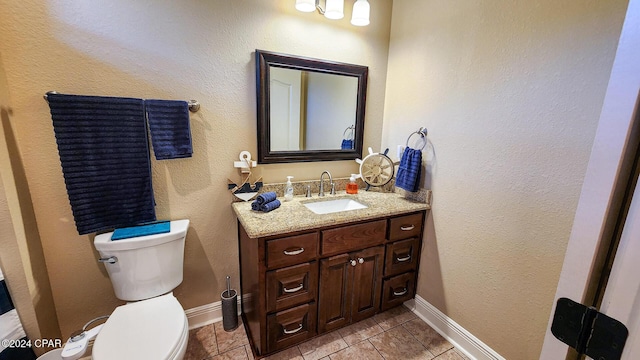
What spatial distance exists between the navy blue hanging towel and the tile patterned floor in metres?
0.89

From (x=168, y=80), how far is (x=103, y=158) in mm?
538

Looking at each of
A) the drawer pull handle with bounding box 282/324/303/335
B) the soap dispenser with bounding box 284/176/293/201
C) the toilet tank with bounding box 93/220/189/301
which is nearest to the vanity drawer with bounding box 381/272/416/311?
the drawer pull handle with bounding box 282/324/303/335

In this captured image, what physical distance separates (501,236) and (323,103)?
1.39 metres

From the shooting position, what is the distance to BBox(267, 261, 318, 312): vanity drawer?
56.1 inches

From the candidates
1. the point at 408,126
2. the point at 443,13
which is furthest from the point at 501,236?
the point at 443,13

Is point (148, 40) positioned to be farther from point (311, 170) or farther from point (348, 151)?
point (348, 151)

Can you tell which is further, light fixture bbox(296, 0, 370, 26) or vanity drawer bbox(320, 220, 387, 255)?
light fixture bbox(296, 0, 370, 26)

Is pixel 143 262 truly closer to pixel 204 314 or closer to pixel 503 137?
pixel 204 314

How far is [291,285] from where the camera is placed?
1.47 m

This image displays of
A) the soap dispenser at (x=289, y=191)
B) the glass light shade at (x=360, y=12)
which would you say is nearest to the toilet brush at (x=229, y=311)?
the soap dispenser at (x=289, y=191)

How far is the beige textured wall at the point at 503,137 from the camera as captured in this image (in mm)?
1120

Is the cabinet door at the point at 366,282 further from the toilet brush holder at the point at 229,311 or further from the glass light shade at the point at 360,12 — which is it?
the glass light shade at the point at 360,12

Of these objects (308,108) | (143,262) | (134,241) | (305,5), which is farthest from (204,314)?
(305,5)

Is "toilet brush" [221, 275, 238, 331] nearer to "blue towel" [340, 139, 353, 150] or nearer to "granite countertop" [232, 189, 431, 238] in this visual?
"granite countertop" [232, 189, 431, 238]
